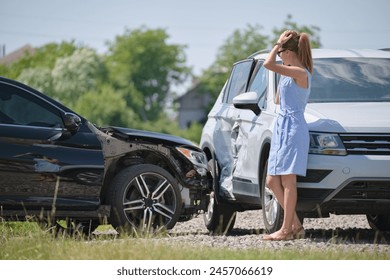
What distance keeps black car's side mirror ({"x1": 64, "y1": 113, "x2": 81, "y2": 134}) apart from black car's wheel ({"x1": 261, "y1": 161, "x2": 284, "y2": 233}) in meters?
2.03

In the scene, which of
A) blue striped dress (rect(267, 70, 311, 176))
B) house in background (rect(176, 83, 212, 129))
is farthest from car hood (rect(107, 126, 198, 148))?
house in background (rect(176, 83, 212, 129))

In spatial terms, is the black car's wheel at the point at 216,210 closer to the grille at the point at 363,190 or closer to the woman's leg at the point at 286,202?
the woman's leg at the point at 286,202

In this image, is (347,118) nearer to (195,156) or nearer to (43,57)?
(195,156)

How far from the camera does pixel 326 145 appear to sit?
32.9 feet

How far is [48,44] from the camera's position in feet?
428

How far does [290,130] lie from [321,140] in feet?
1.03

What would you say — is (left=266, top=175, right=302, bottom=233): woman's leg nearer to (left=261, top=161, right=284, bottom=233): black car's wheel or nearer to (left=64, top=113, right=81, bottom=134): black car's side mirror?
(left=261, top=161, right=284, bottom=233): black car's wheel

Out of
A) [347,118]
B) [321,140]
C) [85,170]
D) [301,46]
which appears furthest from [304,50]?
[85,170]

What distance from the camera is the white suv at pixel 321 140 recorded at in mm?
10016

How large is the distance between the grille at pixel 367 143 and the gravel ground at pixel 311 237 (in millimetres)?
836

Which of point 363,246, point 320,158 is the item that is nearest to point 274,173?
point 320,158

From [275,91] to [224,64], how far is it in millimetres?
112503
